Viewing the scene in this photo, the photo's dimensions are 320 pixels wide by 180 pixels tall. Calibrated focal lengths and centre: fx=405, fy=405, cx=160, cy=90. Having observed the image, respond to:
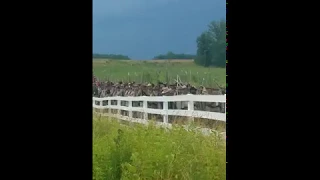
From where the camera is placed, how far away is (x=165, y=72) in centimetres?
154

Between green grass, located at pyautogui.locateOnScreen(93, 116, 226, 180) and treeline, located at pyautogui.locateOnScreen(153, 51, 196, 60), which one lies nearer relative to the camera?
green grass, located at pyautogui.locateOnScreen(93, 116, 226, 180)

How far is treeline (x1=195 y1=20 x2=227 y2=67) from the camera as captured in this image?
1.52m

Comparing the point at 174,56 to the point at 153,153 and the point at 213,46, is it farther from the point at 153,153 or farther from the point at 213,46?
the point at 153,153

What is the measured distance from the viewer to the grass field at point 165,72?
4.97 ft

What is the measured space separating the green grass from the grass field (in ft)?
0.59

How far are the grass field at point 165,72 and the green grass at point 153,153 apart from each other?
181mm

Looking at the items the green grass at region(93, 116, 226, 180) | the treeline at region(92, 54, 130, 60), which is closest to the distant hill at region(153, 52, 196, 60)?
the treeline at region(92, 54, 130, 60)

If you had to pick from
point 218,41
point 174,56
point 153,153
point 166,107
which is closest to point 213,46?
point 218,41

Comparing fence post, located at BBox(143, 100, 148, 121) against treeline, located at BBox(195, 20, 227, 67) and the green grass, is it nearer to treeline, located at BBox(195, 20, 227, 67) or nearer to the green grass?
the green grass

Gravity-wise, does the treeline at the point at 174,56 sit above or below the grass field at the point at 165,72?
above

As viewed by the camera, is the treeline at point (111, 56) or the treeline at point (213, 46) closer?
the treeline at point (111, 56)

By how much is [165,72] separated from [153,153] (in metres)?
0.31

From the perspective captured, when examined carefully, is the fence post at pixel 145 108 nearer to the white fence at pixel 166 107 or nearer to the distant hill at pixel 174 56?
the white fence at pixel 166 107

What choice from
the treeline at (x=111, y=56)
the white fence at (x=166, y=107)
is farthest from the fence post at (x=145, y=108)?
the treeline at (x=111, y=56)
